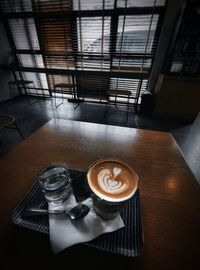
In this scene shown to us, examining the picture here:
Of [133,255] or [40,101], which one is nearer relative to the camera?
[133,255]

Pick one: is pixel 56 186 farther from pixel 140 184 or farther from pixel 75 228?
pixel 140 184

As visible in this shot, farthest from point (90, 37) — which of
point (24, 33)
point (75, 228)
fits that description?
point (75, 228)

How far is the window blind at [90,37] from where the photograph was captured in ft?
8.36

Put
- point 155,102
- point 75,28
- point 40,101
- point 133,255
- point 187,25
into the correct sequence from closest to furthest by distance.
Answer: point 133,255, point 187,25, point 155,102, point 75,28, point 40,101

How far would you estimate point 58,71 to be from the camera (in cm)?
296

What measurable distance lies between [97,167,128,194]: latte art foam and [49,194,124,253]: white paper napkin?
118 millimetres

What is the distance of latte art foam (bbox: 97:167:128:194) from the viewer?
35 cm

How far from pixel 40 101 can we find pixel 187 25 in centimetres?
375

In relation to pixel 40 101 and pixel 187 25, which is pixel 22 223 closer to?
pixel 187 25

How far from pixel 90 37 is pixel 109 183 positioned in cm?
348

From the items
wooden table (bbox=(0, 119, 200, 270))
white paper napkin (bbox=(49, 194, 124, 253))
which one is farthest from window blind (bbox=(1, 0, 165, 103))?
white paper napkin (bbox=(49, 194, 124, 253))

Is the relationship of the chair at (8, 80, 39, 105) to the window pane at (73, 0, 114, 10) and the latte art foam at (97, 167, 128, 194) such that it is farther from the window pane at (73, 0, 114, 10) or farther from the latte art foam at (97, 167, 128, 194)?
the latte art foam at (97, 167, 128, 194)

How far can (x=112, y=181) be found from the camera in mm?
380

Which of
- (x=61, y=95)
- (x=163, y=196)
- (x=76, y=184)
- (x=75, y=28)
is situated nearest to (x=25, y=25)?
(x=75, y=28)
